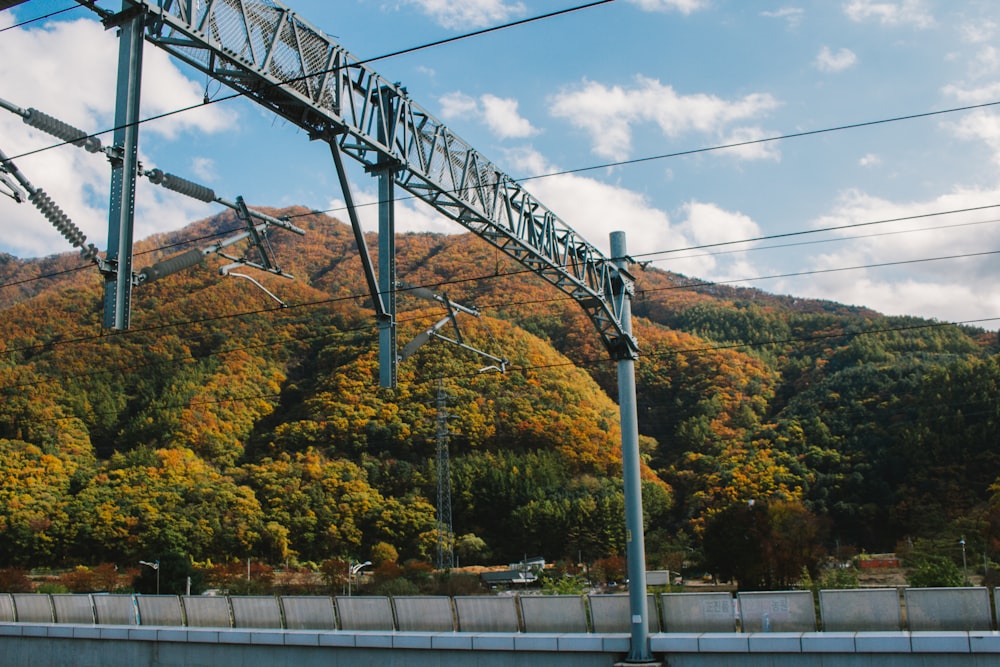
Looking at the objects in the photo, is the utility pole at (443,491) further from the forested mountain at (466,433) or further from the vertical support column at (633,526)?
the vertical support column at (633,526)

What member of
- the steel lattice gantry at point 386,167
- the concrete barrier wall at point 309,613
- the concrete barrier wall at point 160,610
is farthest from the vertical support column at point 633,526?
the concrete barrier wall at point 160,610

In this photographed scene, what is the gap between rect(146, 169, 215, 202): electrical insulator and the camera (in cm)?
1081

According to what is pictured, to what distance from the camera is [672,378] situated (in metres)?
83.1

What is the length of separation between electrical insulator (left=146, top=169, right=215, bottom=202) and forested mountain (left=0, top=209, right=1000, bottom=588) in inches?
1451

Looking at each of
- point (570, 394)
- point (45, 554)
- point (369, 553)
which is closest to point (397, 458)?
point (369, 553)

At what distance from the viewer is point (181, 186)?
37.1 feet

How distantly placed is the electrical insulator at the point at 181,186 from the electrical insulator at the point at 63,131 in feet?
2.58

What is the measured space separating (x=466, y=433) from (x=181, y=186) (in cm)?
5992

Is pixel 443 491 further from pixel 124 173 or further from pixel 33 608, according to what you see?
pixel 124 173

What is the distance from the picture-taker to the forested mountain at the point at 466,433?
5938 centimetres

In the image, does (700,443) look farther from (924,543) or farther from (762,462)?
(924,543)

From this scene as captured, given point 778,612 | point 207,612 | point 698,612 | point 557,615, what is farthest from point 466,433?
point 778,612

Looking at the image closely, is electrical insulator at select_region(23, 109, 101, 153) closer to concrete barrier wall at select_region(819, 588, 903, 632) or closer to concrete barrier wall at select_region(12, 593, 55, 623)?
concrete barrier wall at select_region(819, 588, 903, 632)

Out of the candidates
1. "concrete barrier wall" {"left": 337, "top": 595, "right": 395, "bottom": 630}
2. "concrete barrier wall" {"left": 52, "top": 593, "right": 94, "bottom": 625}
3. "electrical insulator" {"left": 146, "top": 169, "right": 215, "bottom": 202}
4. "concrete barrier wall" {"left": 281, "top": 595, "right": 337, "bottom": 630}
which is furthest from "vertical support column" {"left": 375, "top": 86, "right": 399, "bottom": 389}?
"concrete barrier wall" {"left": 52, "top": 593, "right": 94, "bottom": 625}
